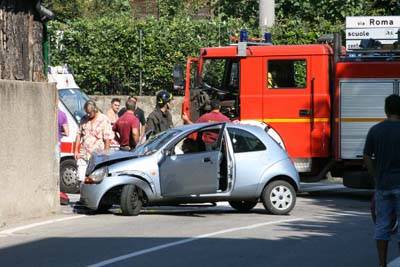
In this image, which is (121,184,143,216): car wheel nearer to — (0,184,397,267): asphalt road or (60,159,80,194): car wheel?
(0,184,397,267): asphalt road

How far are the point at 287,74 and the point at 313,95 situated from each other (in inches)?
25.2

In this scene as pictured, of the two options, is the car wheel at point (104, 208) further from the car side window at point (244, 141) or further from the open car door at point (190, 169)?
the car side window at point (244, 141)

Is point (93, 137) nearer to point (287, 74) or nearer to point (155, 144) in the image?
point (155, 144)

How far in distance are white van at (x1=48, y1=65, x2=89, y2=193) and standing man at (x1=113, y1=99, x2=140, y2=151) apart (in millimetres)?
1182

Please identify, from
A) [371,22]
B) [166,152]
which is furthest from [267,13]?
[166,152]

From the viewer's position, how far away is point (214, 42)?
23547 millimetres

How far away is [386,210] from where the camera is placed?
9.12 m

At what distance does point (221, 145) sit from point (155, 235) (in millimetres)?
2804

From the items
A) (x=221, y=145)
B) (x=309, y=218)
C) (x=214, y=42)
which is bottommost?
(x=309, y=218)

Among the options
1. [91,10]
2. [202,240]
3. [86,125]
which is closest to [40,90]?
→ [86,125]

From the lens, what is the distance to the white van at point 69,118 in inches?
698

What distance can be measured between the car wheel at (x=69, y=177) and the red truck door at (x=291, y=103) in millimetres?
3923

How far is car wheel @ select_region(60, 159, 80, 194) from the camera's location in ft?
58.0

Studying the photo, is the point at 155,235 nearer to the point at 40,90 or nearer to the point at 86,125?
the point at 40,90
